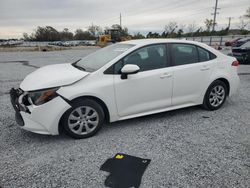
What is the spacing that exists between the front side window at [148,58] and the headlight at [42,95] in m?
1.08

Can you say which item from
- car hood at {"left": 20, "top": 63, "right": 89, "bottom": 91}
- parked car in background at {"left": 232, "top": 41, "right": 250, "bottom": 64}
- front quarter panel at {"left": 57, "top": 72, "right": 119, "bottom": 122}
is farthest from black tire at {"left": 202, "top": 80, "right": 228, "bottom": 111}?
parked car in background at {"left": 232, "top": 41, "right": 250, "bottom": 64}

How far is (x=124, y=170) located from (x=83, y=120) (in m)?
1.10

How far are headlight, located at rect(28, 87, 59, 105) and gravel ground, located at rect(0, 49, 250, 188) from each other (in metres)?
0.68

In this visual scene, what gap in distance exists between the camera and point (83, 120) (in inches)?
131

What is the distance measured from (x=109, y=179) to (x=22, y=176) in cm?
102

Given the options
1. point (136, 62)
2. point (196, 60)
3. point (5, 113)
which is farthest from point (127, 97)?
point (5, 113)

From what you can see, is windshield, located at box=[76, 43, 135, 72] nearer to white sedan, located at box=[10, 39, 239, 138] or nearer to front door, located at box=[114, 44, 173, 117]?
white sedan, located at box=[10, 39, 239, 138]

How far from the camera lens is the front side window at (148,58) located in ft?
11.9

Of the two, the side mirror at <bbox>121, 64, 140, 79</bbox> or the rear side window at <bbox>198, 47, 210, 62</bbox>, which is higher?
the rear side window at <bbox>198, 47, 210, 62</bbox>

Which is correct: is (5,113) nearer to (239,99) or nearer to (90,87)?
(90,87)

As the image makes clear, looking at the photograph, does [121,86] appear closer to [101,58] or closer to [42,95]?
[101,58]

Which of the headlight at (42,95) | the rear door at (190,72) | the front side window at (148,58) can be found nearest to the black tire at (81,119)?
the headlight at (42,95)

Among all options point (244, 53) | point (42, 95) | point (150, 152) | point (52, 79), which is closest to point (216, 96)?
point (150, 152)

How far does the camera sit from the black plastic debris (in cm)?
237
